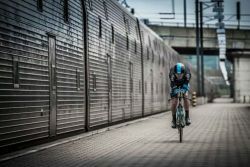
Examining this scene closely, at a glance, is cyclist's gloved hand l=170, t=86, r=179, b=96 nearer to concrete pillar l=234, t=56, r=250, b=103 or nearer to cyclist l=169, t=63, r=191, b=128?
cyclist l=169, t=63, r=191, b=128

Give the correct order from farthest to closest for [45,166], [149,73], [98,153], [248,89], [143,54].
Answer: [248,89]
[149,73]
[143,54]
[98,153]
[45,166]

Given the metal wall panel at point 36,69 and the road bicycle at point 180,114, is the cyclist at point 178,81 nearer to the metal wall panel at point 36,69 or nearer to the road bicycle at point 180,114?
the road bicycle at point 180,114

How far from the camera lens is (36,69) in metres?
10.8

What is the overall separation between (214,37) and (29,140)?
42996 mm

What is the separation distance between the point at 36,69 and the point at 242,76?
46.1 meters

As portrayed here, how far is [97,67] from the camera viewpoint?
16016 millimetres

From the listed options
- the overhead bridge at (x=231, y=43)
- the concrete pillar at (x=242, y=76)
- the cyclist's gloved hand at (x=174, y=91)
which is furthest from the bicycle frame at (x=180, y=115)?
the concrete pillar at (x=242, y=76)

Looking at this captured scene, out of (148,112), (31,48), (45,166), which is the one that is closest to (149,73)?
(148,112)

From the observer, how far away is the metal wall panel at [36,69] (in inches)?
368

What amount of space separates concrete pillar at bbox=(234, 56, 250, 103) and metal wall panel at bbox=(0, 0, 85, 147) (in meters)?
42.3

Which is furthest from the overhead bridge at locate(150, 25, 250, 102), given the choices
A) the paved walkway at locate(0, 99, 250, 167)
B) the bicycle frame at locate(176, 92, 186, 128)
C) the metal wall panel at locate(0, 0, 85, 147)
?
the bicycle frame at locate(176, 92, 186, 128)

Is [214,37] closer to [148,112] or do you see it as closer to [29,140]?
[148,112]

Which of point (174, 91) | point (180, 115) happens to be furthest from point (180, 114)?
point (174, 91)

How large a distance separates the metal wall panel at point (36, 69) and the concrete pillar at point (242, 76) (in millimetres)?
42312
